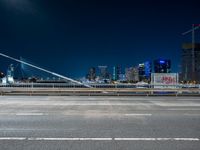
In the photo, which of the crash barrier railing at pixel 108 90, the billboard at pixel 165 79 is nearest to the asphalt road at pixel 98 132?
the crash barrier railing at pixel 108 90

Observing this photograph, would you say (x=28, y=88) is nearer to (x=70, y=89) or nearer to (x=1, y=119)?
(x=70, y=89)

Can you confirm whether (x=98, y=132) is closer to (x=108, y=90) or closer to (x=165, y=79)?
(x=108, y=90)

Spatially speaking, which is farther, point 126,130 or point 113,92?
point 113,92

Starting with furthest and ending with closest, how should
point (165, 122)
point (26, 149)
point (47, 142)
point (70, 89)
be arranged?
point (70, 89) < point (165, 122) < point (47, 142) < point (26, 149)

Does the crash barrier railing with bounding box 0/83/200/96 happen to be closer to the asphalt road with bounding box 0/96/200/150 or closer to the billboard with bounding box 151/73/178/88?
the billboard with bounding box 151/73/178/88

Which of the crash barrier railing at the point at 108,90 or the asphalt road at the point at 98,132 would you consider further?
the crash barrier railing at the point at 108,90

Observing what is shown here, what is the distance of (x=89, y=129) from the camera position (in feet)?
31.2

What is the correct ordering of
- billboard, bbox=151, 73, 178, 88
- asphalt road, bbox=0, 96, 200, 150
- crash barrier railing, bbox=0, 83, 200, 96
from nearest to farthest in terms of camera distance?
1. asphalt road, bbox=0, 96, 200, 150
2. crash barrier railing, bbox=0, 83, 200, 96
3. billboard, bbox=151, 73, 178, 88

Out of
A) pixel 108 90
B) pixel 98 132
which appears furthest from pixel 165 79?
pixel 98 132

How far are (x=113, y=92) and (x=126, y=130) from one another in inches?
803

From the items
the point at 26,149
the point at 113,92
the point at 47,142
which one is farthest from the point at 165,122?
the point at 113,92

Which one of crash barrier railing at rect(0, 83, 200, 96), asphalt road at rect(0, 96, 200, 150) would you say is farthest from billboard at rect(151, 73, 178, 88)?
asphalt road at rect(0, 96, 200, 150)

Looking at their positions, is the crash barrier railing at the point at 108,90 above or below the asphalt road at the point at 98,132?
above

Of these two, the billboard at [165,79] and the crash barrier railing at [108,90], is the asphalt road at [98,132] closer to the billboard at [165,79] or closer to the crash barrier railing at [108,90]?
the crash barrier railing at [108,90]
